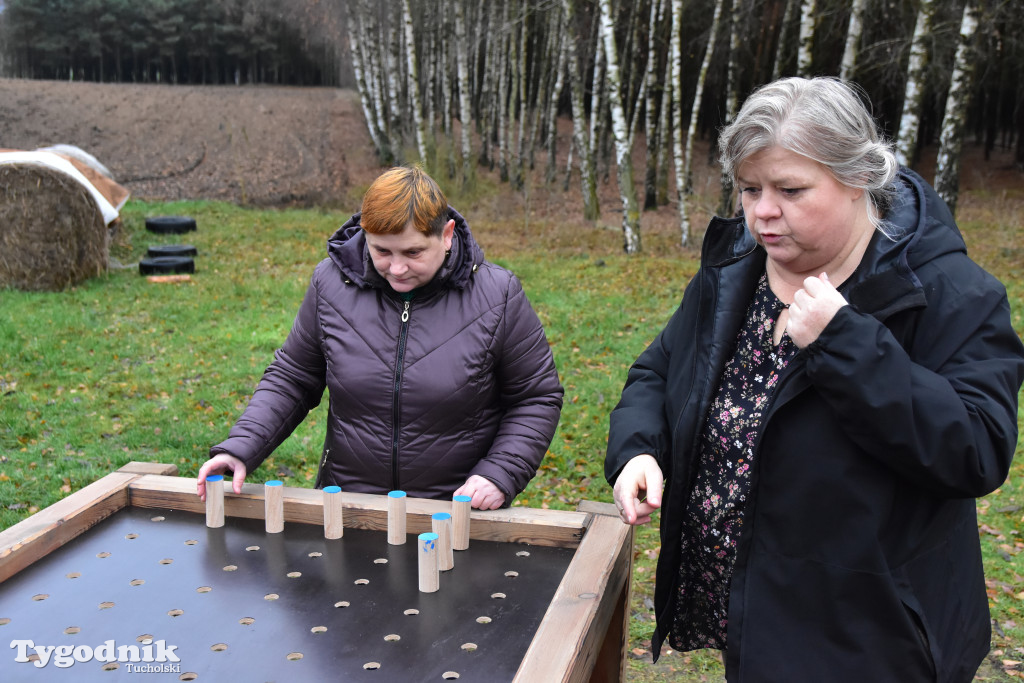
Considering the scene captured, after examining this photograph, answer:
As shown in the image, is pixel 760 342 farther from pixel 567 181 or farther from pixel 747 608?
pixel 567 181

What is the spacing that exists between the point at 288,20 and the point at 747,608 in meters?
40.2

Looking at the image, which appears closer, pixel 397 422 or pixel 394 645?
pixel 394 645

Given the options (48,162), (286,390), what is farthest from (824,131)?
(48,162)

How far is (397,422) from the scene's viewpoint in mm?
2521

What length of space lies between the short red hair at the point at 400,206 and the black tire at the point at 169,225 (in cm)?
1342

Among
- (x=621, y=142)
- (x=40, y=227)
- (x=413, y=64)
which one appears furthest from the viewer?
(x=413, y=64)

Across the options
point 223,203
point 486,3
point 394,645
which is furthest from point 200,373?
point 486,3

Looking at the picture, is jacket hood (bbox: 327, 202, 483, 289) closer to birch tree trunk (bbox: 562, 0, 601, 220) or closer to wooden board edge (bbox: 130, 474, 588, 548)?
wooden board edge (bbox: 130, 474, 588, 548)

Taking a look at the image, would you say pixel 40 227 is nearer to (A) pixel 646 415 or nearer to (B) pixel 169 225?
(B) pixel 169 225

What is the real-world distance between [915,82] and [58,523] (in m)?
10.3

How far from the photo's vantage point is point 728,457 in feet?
6.49

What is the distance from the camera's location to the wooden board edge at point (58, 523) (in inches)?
Result: 83.5

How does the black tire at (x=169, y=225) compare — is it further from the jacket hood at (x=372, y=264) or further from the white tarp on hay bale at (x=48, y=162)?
the jacket hood at (x=372, y=264)

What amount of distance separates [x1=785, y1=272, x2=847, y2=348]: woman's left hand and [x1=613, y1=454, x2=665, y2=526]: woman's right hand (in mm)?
480
